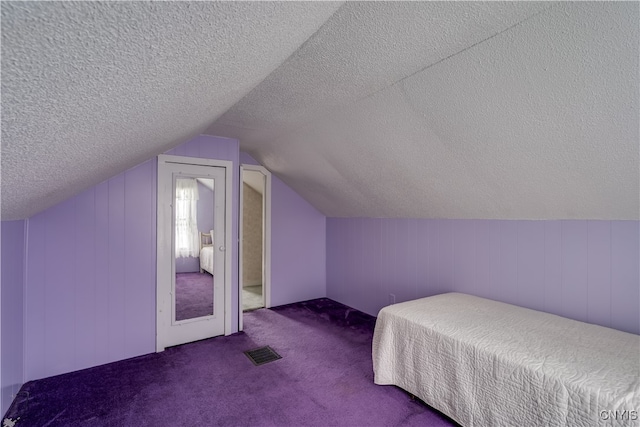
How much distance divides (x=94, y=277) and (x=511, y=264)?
11.7 feet

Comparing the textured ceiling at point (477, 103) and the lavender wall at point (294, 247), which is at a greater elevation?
the textured ceiling at point (477, 103)

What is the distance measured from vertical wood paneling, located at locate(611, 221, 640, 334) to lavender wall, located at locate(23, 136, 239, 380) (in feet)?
11.7

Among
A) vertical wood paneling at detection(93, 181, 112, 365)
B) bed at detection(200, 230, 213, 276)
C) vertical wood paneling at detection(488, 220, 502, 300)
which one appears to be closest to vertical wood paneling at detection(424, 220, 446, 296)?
vertical wood paneling at detection(488, 220, 502, 300)

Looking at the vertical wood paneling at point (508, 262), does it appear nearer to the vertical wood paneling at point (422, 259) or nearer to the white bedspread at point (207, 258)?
the vertical wood paneling at point (422, 259)

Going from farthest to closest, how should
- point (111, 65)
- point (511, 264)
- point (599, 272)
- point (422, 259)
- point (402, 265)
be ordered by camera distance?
point (402, 265), point (422, 259), point (511, 264), point (599, 272), point (111, 65)

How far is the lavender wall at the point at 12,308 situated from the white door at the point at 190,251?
3.15 feet

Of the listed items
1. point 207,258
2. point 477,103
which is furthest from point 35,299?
point 477,103

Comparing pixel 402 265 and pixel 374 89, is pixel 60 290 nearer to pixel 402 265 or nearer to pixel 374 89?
pixel 374 89

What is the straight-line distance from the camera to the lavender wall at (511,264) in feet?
6.48

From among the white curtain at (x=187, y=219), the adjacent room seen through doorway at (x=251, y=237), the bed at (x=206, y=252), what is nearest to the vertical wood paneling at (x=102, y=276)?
the white curtain at (x=187, y=219)

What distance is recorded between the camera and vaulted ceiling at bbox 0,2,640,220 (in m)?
0.62

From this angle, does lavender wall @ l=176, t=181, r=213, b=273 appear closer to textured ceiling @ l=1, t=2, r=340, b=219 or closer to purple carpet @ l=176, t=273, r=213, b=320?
purple carpet @ l=176, t=273, r=213, b=320

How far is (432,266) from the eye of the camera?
3.15 metres

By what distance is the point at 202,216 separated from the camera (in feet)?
10.6
